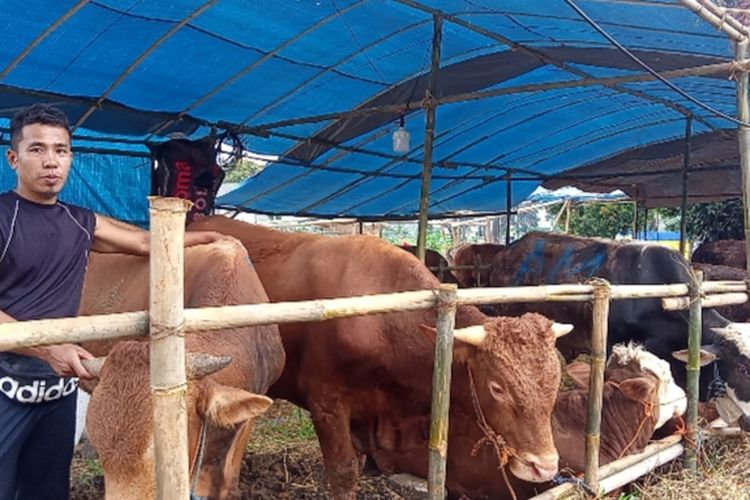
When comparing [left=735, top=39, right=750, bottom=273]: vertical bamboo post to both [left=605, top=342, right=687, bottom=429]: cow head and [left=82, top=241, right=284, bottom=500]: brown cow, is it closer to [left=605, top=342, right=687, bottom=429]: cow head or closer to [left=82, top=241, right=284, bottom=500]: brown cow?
[left=605, top=342, right=687, bottom=429]: cow head

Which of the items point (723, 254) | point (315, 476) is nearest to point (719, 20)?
point (315, 476)

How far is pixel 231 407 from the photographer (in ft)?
Result: 8.08

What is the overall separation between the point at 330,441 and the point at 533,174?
335 inches

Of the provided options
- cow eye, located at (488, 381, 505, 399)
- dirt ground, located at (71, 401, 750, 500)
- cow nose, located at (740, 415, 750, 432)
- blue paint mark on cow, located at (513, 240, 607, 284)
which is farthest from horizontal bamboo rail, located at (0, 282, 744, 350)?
blue paint mark on cow, located at (513, 240, 607, 284)

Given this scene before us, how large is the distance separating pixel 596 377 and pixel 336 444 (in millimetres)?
1660

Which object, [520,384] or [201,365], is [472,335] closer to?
[520,384]

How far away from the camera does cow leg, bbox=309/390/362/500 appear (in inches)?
177

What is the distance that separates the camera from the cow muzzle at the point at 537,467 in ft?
11.4

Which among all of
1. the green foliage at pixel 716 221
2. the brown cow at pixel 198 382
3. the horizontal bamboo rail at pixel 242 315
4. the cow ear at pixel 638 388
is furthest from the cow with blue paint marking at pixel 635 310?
the green foliage at pixel 716 221

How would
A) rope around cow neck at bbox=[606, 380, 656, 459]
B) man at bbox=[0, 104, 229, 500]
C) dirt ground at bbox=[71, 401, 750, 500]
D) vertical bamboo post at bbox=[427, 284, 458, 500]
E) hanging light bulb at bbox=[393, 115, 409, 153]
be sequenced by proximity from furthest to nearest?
hanging light bulb at bbox=[393, 115, 409, 153]
rope around cow neck at bbox=[606, 380, 656, 459]
dirt ground at bbox=[71, 401, 750, 500]
vertical bamboo post at bbox=[427, 284, 458, 500]
man at bbox=[0, 104, 229, 500]

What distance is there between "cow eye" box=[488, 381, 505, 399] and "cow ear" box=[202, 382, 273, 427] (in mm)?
1559

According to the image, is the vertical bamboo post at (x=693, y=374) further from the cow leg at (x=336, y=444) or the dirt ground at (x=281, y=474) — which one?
the cow leg at (x=336, y=444)

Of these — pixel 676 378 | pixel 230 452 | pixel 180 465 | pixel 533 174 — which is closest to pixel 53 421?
pixel 230 452

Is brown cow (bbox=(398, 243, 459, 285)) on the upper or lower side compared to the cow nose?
upper
